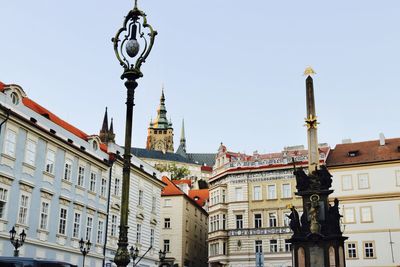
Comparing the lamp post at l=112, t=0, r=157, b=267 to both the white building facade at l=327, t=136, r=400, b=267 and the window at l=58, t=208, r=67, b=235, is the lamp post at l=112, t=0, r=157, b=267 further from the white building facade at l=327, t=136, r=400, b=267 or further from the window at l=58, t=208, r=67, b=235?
the white building facade at l=327, t=136, r=400, b=267

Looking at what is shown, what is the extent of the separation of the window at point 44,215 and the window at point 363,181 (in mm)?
31299

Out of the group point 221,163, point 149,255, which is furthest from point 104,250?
point 221,163

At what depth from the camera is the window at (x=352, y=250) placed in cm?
4853

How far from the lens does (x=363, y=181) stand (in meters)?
50.4

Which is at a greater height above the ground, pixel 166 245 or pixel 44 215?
pixel 166 245

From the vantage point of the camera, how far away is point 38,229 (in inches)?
1183

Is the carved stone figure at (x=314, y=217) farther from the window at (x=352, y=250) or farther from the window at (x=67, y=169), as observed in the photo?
the window at (x=352, y=250)

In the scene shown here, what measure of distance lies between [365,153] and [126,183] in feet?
150

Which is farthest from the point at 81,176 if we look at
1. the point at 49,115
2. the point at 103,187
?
the point at 49,115

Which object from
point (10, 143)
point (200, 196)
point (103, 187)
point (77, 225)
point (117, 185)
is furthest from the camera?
point (200, 196)

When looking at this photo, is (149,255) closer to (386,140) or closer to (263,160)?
(263,160)

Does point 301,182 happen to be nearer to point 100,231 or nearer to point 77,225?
point 77,225

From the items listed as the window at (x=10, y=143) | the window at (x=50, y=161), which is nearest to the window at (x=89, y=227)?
the window at (x=50, y=161)

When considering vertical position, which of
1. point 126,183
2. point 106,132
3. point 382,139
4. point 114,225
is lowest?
point 126,183
